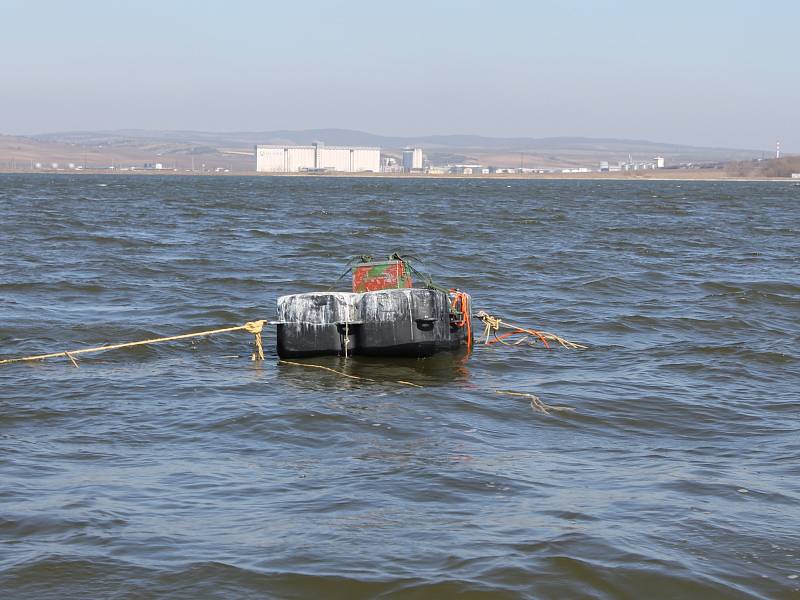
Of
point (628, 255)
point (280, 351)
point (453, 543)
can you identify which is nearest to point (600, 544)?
point (453, 543)

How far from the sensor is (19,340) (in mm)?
15852

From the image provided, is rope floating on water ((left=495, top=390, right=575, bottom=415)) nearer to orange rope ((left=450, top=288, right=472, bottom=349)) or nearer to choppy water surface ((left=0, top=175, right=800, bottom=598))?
choppy water surface ((left=0, top=175, right=800, bottom=598))

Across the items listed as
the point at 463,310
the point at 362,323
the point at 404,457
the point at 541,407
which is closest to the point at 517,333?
the point at 463,310

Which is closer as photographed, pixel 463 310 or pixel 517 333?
pixel 463 310

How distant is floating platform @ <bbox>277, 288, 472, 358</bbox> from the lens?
1398 centimetres

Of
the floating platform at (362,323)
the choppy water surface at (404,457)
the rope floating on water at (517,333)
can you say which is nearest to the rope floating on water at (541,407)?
the choppy water surface at (404,457)

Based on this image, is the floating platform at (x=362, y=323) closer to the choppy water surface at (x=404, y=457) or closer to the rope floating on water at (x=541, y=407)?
the choppy water surface at (x=404, y=457)

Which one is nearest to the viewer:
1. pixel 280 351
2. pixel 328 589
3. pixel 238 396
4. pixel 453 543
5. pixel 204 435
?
pixel 328 589

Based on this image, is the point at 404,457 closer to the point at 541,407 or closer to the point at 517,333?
the point at 541,407

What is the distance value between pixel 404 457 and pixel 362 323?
4.44 metres

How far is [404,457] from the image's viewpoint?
9.78 m

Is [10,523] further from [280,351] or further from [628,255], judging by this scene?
→ [628,255]

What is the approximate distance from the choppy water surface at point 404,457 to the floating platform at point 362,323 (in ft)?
0.89

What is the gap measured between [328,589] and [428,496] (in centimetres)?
192
